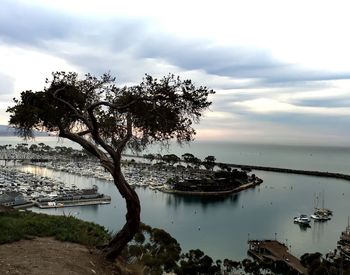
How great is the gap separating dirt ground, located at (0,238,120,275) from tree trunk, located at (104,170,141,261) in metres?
0.19

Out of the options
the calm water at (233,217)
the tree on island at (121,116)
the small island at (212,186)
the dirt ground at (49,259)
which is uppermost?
the tree on island at (121,116)

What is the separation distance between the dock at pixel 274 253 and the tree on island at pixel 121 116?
15.9 meters

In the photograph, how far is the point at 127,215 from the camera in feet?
16.3

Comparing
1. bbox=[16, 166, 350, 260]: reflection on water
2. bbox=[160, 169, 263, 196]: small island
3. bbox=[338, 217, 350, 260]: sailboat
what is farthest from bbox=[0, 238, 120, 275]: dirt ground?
bbox=[160, 169, 263, 196]: small island

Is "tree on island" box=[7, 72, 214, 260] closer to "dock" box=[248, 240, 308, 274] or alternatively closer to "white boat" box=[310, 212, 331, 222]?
"dock" box=[248, 240, 308, 274]

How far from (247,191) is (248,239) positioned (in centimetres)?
2255

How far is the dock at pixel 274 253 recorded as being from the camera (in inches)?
771

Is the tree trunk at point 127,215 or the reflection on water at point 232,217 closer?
the tree trunk at point 127,215

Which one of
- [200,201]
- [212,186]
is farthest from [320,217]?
[212,186]

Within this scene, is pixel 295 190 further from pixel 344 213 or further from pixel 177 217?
pixel 177 217

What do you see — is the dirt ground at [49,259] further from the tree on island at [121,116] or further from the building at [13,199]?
the building at [13,199]

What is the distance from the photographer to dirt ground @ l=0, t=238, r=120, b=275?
158 inches

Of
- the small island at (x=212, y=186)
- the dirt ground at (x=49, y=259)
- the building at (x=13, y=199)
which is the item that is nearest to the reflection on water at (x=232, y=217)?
the small island at (x=212, y=186)

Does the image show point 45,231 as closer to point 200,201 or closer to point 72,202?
point 72,202
